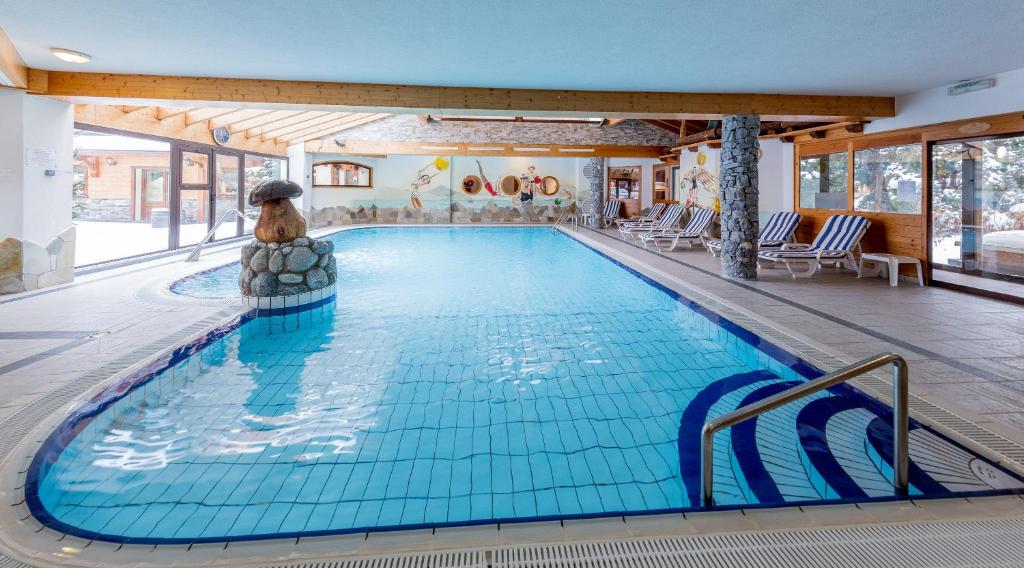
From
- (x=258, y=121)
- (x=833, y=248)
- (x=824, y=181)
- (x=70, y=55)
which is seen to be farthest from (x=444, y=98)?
(x=258, y=121)

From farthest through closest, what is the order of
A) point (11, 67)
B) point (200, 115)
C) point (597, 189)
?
point (597, 189) < point (200, 115) < point (11, 67)

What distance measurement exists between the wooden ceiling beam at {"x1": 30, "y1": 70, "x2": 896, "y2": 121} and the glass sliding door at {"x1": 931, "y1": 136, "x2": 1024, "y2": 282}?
1040 mm

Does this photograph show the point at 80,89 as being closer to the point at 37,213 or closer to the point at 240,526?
the point at 37,213

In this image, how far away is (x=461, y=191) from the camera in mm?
20203

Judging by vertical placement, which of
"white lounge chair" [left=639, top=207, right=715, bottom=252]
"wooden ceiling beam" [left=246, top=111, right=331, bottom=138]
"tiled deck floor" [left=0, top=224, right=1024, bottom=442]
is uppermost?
"wooden ceiling beam" [left=246, top=111, right=331, bottom=138]

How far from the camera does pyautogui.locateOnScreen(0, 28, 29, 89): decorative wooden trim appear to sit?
16.0 ft

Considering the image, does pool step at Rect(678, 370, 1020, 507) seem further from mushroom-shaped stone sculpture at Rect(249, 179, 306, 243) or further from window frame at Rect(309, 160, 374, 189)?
window frame at Rect(309, 160, 374, 189)

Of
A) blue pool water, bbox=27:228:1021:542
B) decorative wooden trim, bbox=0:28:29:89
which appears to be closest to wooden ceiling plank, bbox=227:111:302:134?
decorative wooden trim, bbox=0:28:29:89

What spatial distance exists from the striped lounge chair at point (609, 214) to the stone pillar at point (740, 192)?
9840mm

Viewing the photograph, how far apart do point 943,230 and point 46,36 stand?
30.6ft

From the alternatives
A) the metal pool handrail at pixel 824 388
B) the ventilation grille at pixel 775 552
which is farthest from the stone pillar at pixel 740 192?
the ventilation grille at pixel 775 552

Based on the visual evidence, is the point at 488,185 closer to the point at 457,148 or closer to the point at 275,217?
the point at 457,148

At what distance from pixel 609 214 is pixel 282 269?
12.9 m

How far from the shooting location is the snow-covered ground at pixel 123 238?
9.27 meters
